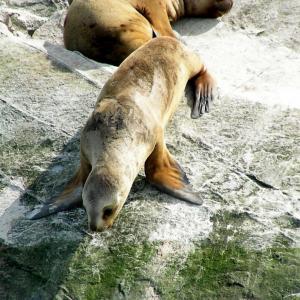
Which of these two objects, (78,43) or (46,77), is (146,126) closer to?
(46,77)

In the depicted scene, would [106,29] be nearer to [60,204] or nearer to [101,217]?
[60,204]

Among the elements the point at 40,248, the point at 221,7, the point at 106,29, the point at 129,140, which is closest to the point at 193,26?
the point at 221,7

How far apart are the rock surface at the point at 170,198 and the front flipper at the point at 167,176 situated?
6cm

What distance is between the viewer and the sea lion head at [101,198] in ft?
15.8

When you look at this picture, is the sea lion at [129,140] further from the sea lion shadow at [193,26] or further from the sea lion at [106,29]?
the sea lion shadow at [193,26]

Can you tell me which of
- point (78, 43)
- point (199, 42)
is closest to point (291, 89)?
point (199, 42)

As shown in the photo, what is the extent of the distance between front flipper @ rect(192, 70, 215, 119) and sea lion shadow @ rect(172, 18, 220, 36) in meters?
1.51

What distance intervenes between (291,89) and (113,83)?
1692 mm

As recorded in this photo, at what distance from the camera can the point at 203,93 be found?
6.75m

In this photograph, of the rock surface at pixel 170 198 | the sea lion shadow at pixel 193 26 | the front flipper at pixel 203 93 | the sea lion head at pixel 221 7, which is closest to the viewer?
the rock surface at pixel 170 198

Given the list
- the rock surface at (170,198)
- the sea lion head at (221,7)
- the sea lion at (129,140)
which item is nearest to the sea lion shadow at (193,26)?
the sea lion head at (221,7)

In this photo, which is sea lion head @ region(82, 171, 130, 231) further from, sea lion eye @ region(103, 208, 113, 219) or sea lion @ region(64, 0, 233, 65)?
sea lion @ region(64, 0, 233, 65)

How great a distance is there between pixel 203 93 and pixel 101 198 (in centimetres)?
221

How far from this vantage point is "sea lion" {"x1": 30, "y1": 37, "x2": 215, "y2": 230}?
4.91 metres
